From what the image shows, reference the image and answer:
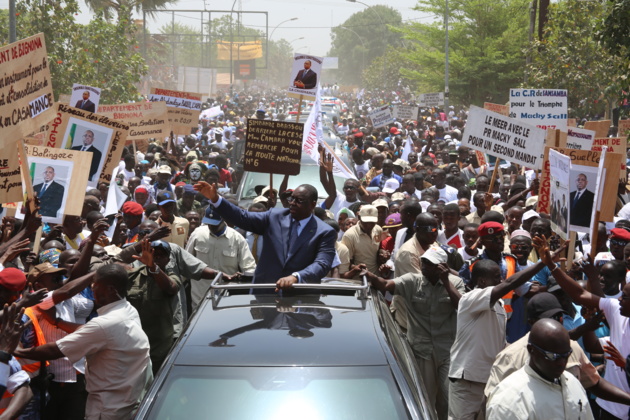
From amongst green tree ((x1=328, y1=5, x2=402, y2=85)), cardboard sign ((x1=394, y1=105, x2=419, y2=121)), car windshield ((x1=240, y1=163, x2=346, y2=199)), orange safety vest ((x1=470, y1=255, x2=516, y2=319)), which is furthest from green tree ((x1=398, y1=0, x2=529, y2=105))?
green tree ((x1=328, y1=5, x2=402, y2=85))

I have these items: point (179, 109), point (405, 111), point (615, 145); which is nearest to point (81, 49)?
point (179, 109)

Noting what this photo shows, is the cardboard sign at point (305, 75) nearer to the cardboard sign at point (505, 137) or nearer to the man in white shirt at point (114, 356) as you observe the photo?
the cardboard sign at point (505, 137)

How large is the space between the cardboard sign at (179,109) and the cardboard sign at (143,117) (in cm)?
246

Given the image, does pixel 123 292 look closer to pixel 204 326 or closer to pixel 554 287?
pixel 204 326

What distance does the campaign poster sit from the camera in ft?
22.4

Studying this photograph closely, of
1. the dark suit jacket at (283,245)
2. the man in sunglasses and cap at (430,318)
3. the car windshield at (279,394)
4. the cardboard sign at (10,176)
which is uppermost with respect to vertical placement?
the cardboard sign at (10,176)

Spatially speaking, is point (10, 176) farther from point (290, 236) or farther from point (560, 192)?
point (560, 192)

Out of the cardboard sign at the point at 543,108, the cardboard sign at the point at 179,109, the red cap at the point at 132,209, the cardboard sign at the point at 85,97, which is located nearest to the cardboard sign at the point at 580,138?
the cardboard sign at the point at 543,108

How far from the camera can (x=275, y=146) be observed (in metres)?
9.26

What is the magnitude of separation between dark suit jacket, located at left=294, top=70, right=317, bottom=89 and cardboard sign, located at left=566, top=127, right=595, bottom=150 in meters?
3.58

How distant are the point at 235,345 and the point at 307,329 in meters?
0.41

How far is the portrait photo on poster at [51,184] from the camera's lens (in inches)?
290

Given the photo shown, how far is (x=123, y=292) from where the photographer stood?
5.17m

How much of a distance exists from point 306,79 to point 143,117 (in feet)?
10.5
